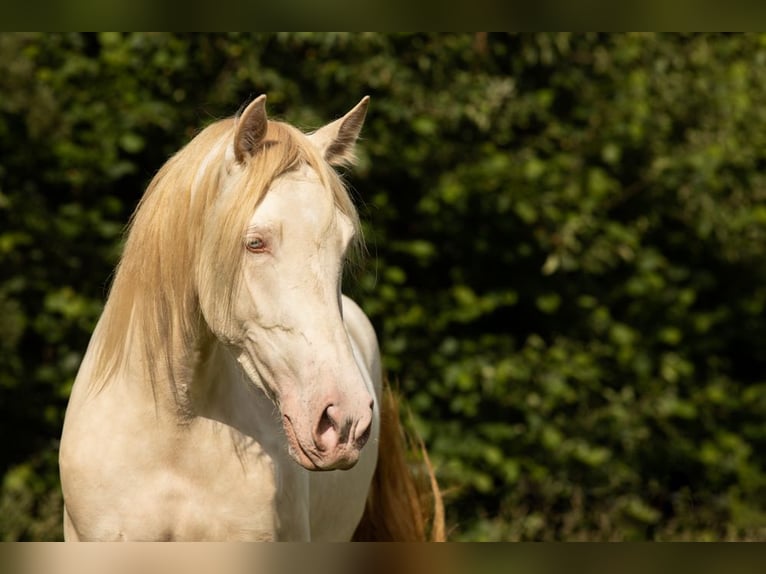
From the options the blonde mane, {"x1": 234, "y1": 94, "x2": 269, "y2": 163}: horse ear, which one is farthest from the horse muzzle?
{"x1": 234, "y1": 94, "x2": 269, "y2": 163}: horse ear

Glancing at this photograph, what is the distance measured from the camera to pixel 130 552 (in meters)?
0.91

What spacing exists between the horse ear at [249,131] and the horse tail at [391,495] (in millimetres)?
1515

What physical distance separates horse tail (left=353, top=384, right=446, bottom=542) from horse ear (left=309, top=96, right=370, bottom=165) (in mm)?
1266

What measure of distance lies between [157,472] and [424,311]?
3259 millimetres

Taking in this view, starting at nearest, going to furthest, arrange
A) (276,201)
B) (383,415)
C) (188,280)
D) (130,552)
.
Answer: (130,552) → (276,201) → (188,280) → (383,415)

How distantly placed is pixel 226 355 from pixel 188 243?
0.31m

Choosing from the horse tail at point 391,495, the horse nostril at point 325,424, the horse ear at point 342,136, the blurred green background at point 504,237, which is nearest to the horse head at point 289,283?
the horse nostril at point 325,424

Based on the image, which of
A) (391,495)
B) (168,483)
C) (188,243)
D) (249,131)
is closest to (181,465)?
(168,483)

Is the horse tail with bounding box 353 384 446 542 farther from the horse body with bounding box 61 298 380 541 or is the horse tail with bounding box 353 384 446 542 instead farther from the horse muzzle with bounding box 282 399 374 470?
the horse muzzle with bounding box 282 399 374 470

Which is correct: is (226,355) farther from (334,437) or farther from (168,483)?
(334,437)

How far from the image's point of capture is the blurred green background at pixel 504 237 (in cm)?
490

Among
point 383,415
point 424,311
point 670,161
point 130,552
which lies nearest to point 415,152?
point 424,311

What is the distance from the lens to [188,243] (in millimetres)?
2072

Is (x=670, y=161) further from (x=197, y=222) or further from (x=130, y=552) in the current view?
(x=130, y=552)
